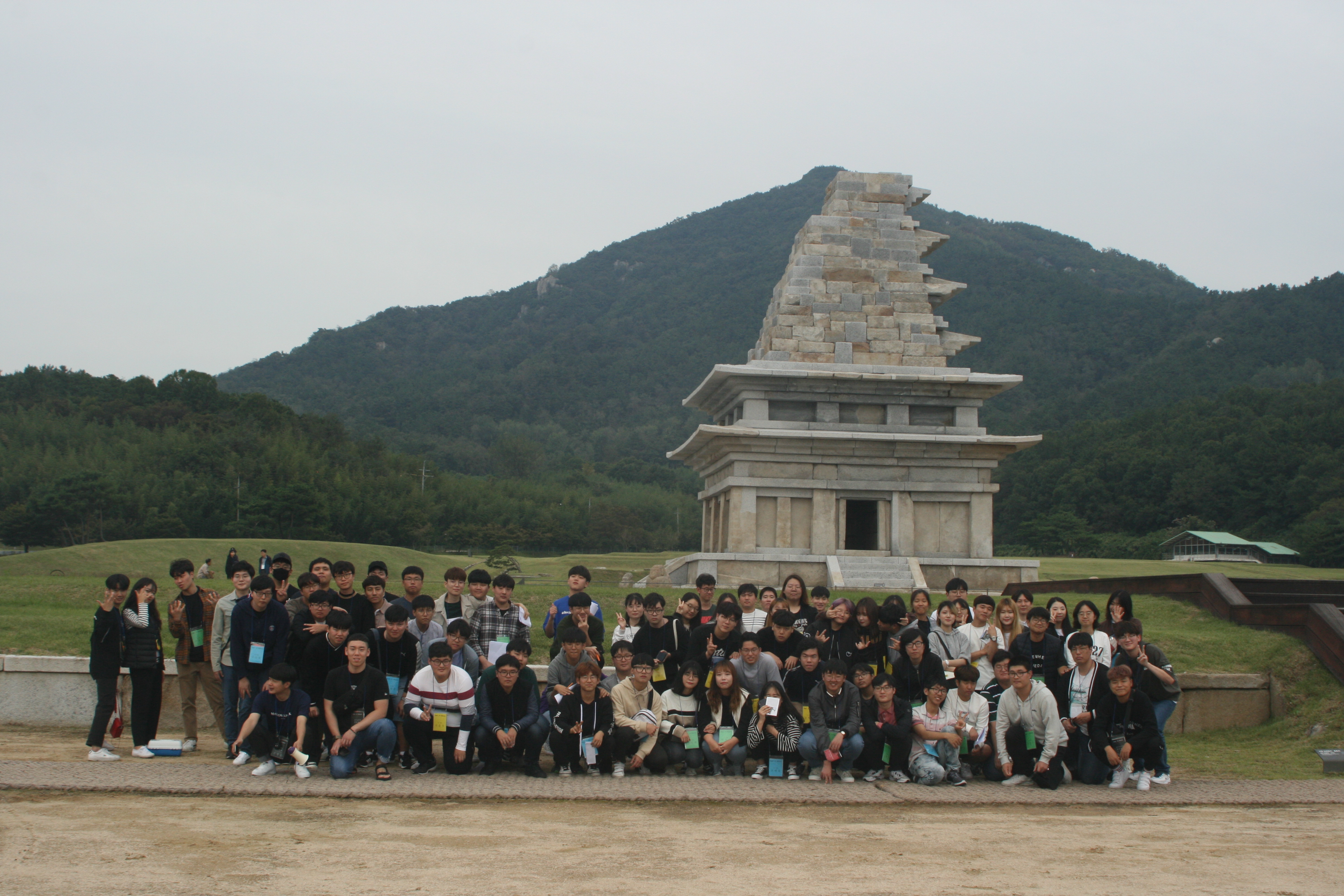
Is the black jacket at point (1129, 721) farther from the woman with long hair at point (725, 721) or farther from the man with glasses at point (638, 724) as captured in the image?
the man with glasses at point (638, 724)

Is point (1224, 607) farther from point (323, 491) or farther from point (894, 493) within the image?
point (323, 491)

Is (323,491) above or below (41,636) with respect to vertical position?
above

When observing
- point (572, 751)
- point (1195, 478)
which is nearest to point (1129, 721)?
point (572, 751)

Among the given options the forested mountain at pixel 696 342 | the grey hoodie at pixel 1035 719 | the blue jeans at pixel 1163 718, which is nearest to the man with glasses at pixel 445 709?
the grey hoodie at pixel 1035 719

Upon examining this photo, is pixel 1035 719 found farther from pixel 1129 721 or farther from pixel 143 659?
pixel 143 659

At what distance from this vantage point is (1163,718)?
8.57 meters

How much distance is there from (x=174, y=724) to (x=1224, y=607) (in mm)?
11979

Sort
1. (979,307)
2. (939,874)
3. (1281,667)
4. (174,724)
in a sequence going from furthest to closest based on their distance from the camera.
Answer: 1. (979,307)
2. (1281,667)
3. (174,724)
4. (939,874)

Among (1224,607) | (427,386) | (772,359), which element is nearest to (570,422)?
(427,386)

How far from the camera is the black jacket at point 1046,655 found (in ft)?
28.5

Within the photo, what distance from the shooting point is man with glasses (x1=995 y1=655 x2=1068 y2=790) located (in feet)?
26.4

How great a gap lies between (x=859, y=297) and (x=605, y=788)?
14.4 meters

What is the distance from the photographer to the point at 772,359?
20219mm

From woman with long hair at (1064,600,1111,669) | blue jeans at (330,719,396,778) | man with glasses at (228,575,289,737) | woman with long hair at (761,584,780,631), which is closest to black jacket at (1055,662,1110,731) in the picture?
woman with long hair at (1064,600,1111,669)
